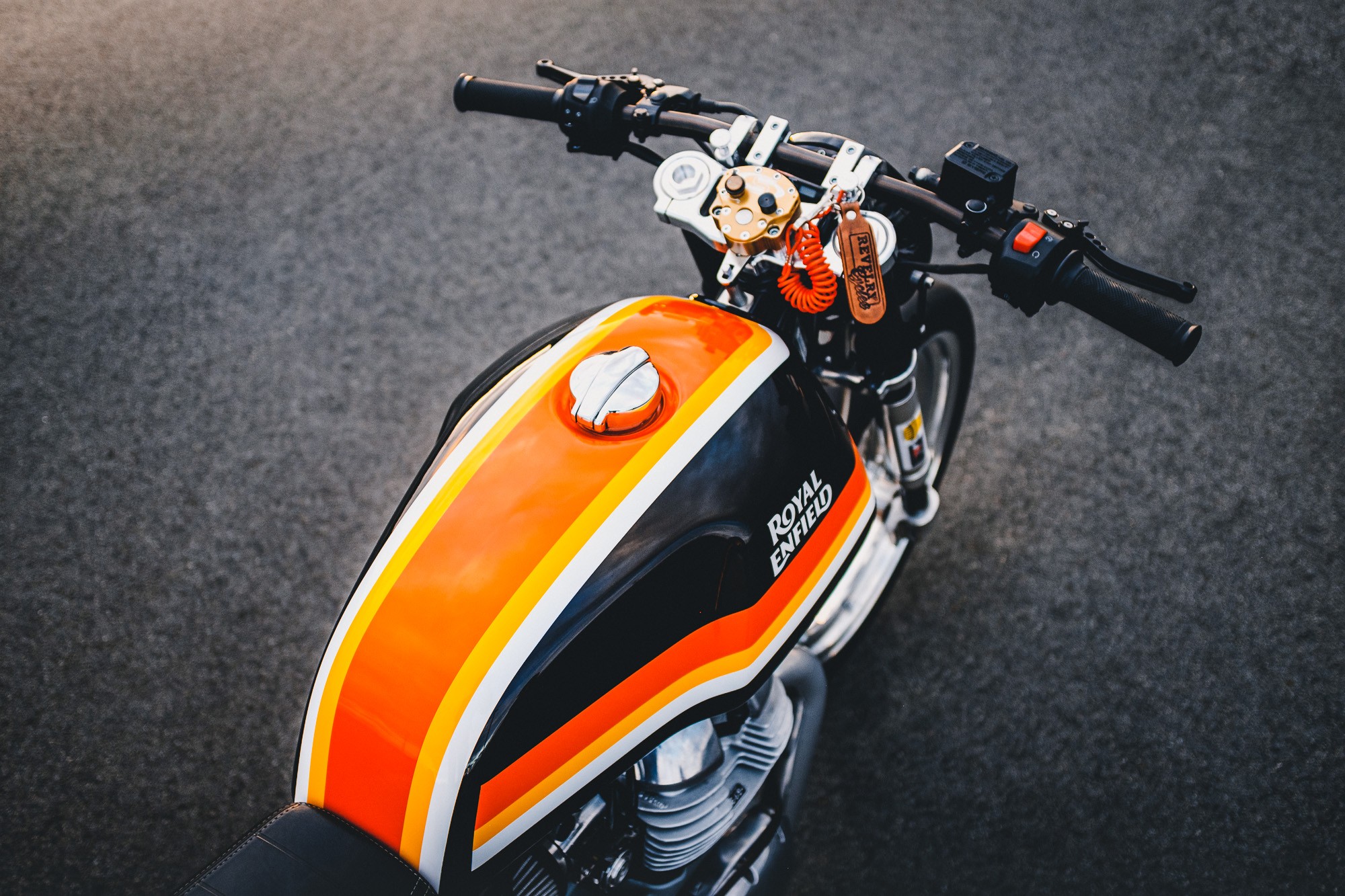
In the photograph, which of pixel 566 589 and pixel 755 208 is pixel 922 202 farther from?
pixel 566 589

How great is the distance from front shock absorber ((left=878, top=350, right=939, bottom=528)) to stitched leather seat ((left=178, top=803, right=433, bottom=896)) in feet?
2.61

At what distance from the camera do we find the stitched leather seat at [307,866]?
72 cm

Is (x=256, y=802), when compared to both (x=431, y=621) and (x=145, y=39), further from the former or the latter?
(x=145, y=39)

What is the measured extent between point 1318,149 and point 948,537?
4.51 feet

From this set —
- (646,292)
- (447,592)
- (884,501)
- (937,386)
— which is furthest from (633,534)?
(646,292)

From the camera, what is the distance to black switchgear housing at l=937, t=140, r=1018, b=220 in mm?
835

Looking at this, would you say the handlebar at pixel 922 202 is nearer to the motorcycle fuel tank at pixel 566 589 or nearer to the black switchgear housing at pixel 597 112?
the black switchgear housing at pixel 597 112

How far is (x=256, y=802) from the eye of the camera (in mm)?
1518

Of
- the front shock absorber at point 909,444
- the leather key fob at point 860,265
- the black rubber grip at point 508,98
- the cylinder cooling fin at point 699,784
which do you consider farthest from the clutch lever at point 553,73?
the cylinder cooling fin at point 699,784

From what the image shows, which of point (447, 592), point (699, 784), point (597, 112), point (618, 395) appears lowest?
point (699, 784)

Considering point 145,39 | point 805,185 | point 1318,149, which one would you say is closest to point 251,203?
point 145,39

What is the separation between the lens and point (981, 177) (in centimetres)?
84

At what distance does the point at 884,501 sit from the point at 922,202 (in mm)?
703

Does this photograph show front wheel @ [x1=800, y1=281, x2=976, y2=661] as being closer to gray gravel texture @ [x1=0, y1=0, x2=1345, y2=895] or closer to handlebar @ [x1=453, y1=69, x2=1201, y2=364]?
gray gravel texture @ [x1=0, y1=0, x2=1345, y2=895]
